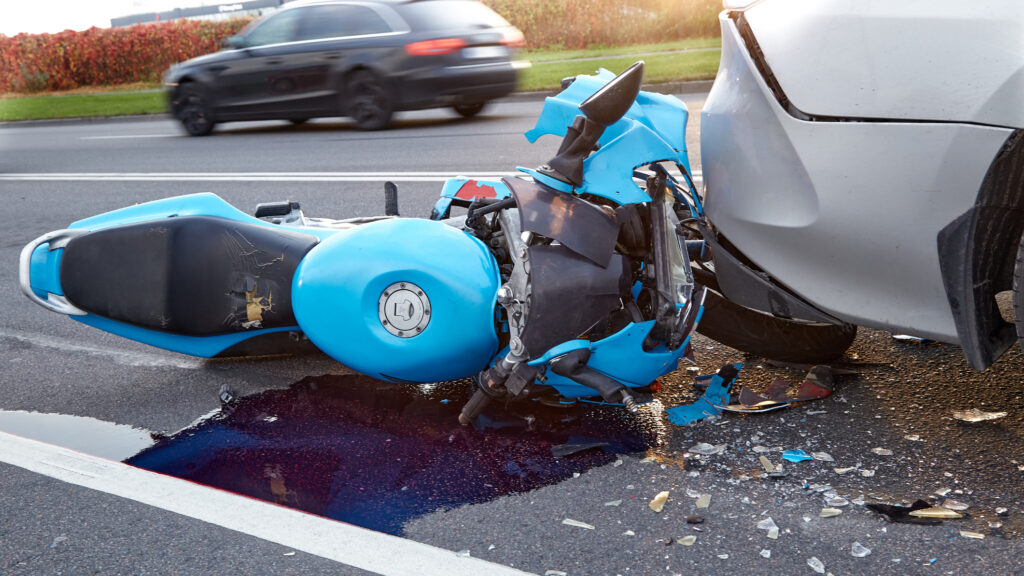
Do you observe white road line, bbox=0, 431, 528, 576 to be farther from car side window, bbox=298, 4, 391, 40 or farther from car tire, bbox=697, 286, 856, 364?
car side window, bbox=298, 4, 391, 40

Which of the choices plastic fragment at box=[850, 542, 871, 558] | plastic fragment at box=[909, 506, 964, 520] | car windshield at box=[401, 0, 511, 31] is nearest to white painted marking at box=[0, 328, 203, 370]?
plastic fragment at box=[850, 542, 871, 558]

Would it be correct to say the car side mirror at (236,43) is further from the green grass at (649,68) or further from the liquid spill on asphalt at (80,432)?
the liquid spill on asphalt at (80,432)

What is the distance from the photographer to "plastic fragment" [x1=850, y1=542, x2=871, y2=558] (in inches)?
83.9

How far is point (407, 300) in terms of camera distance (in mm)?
2844

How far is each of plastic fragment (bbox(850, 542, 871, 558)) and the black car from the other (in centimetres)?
968

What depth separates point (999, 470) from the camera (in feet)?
7.97

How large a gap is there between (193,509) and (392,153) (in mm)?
6991

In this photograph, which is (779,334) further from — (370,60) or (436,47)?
(370,60)

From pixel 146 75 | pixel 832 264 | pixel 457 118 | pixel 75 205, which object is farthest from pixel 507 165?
pixel 146 75

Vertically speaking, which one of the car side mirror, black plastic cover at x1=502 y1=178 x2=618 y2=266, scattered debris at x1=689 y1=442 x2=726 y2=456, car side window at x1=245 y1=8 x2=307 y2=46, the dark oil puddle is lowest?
the dark oil puddle

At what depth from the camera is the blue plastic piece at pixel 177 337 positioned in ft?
10.6

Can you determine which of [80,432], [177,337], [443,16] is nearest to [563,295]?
[177,337]

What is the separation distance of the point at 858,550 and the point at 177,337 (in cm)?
238

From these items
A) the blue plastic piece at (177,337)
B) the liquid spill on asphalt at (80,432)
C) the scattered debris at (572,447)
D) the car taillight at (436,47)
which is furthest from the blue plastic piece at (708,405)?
the car taillight at (436,47)
